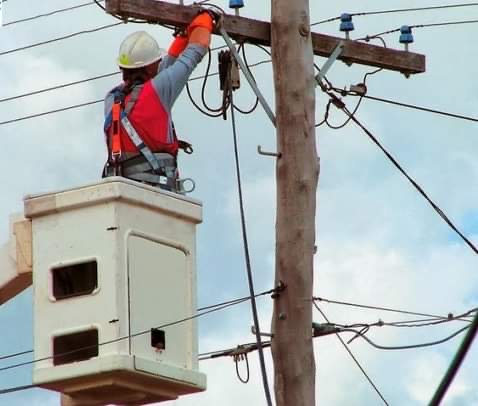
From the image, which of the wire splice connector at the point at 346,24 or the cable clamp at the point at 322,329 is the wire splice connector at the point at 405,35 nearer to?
the wire splice connector at the point at 346,24

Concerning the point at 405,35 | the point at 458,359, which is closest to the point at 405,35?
the point at 405,35

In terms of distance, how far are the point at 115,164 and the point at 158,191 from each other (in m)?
0.73

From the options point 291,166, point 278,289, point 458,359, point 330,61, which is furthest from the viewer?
point 330,61

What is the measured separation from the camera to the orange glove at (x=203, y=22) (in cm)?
1312

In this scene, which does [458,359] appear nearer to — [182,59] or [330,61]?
[182,59]

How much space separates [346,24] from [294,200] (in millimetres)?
2066

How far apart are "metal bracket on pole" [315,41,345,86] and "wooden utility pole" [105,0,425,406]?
261 millimetres

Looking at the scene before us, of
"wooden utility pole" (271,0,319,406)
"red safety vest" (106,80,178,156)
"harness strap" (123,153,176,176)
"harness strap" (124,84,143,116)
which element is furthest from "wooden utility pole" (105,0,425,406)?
"harness strap" (123,153,176,176)

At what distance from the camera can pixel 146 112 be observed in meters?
12.7

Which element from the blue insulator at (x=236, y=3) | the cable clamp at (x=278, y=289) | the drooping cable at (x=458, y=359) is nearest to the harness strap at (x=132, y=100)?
the blue insulator at (x=236, y=3)

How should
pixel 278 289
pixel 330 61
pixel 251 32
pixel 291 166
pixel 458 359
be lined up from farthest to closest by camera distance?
pixel 330 61
pixel 251 32
pixel 291 166
pixel 278 289
pixel 458 359

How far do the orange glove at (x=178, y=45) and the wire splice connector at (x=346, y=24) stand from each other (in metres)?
1.43

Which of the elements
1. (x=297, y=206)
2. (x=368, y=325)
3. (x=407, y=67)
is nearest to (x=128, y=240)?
(x=297, y=206)

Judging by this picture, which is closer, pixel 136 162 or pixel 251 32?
pixel 136 162
